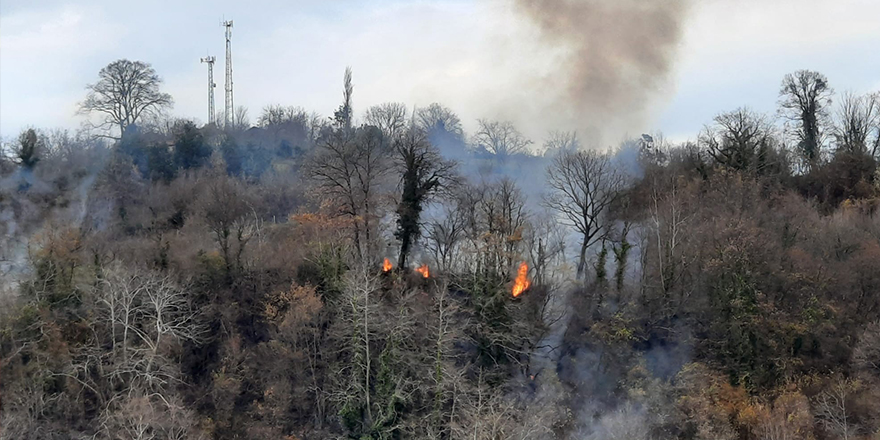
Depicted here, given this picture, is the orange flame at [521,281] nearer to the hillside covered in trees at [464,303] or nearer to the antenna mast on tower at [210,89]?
the hillside covered in trees at [464,303]

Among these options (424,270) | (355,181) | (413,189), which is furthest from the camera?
(355,181)

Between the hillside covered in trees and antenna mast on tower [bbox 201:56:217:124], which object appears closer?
Answer: the hillside covered in trees

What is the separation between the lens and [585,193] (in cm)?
3925

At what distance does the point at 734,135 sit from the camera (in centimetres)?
4303

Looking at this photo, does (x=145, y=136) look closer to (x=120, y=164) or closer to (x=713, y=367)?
(x=120, y=164)

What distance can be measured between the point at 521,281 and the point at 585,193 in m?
6.66

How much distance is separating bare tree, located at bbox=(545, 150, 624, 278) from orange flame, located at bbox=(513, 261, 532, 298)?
11.8 feet

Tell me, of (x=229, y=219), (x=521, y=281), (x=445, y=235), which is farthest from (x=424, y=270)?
(x=229, y=219)

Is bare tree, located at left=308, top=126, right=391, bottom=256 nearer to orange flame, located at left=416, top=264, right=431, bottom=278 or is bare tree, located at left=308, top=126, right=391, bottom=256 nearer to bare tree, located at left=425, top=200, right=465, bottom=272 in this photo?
orange flame, located at left=416, top=264, right=431, bottom=278

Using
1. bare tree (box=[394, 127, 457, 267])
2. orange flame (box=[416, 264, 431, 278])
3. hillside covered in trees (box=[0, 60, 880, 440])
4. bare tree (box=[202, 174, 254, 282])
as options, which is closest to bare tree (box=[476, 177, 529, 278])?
hillside covered in trees (box=[0, 60, 880, 440])

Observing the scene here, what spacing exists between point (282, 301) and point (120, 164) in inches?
777

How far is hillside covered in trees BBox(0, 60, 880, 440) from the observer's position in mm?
30016

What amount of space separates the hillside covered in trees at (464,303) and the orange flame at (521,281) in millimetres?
81

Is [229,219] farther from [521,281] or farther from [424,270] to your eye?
[521,281]
